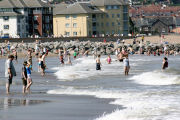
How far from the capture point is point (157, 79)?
33.0m

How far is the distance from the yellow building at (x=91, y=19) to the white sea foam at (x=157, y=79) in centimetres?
8849

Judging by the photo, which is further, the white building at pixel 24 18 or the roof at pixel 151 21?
the roof at pixel 151 21

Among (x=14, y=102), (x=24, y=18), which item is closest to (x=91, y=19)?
(x=24, y=18)

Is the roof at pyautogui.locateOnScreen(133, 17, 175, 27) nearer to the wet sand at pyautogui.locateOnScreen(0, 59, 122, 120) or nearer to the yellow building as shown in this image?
the yellow building

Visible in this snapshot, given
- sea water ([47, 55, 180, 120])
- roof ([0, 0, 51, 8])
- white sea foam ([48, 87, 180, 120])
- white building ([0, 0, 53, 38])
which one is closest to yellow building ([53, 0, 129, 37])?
white building ([0, 0, 53, 38])

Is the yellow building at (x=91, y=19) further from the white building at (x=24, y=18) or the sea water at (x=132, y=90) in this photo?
the sea water at (x=132, y=90)

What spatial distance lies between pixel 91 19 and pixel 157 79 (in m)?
92.7

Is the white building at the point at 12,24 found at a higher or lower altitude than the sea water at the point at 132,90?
higher

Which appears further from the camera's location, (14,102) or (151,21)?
(151,21)

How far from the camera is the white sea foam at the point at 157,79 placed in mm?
31188

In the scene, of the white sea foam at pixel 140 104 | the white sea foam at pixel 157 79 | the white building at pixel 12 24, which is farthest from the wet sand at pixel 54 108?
the white building at pixel 12 24

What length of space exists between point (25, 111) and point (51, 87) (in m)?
9.28

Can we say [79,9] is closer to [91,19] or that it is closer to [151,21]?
[91,19]

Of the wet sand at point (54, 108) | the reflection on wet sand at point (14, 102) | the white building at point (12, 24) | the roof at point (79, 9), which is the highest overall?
the roof at point (79, 9)
